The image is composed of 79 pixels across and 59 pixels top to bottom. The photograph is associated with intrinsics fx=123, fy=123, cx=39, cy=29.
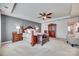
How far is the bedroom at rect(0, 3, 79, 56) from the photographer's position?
2505 mm

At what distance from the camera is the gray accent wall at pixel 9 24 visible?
8.31 ft

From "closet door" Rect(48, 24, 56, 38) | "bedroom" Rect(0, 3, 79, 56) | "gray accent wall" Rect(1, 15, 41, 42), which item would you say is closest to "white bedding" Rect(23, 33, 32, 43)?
"bedroom" Rect(0, 3, 79, 56)

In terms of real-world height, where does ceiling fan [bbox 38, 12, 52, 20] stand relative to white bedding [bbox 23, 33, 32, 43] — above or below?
above

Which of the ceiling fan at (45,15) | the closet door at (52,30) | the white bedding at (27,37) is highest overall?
the ceiling fan at (45,15)

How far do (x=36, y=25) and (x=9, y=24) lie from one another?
0.56 m

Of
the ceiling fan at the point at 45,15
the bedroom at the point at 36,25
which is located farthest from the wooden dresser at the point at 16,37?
the ceiling fan at the point at 45,15

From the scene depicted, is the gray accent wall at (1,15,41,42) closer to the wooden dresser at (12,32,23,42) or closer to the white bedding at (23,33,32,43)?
the wooden dresser at (12,32,23,42)

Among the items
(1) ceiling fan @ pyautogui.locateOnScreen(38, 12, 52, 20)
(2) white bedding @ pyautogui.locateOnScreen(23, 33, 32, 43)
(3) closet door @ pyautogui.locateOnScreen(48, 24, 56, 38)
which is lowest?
(2) white bedding @ pyautogui.locateOnScreen(23, 33, 32, 43)

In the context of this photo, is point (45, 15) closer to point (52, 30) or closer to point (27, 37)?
point (52, 30)

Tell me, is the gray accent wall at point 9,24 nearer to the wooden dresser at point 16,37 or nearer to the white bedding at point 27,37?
the wooden dresser at point 16,37

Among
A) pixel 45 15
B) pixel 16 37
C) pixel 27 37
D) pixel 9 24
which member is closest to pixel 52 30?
pixel 45 15

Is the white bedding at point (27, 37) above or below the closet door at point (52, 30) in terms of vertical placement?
below

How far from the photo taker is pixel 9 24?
2559 millimetres

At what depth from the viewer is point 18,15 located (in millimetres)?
2557
